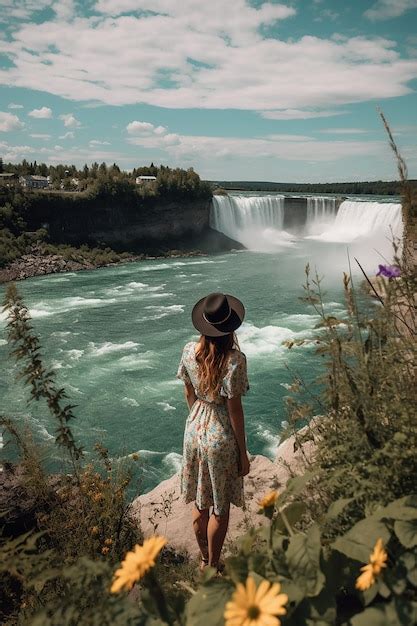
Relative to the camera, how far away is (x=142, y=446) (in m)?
11.4

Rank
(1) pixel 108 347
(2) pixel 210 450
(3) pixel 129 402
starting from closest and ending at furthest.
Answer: (2) pixel 210 450
(3) pixel 129 402
(1) pixel 108 347

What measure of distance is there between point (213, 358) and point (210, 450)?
0.67 meters

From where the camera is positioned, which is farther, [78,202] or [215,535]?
[78,202]

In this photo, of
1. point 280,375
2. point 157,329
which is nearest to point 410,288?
point 280,375

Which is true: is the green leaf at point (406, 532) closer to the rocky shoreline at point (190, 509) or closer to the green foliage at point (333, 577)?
the green foliage at point (333, 577)

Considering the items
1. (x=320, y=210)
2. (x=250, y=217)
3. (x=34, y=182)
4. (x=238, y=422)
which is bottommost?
(x=238, y=422)

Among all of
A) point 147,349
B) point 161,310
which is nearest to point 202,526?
point 147,349

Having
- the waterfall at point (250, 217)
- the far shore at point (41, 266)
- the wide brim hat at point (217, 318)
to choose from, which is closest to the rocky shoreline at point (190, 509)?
the wide brim hat at point (217, 318)

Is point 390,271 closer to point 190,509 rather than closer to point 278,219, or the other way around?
point 190,509

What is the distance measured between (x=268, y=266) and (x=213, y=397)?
122 ft

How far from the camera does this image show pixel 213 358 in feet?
10.5

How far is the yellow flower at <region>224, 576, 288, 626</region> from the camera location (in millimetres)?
1301

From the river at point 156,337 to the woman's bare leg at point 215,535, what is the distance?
2.13 m

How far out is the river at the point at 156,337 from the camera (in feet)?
39.8
